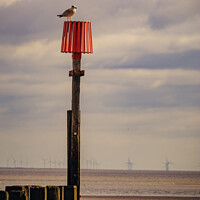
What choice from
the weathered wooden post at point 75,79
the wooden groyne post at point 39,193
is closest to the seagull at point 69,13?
the weathered wooden post at point 75,79

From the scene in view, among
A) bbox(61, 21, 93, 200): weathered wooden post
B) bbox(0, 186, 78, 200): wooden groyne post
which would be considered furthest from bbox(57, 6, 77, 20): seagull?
bbox(0, 186, 78, 200): wooden groyne post

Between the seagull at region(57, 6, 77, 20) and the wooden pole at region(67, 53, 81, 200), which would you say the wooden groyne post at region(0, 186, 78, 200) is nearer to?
the wooden pole at region(67, 53, 81, 200)

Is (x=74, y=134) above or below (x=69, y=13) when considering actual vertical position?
below

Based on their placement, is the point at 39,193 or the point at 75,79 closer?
the point at 39,193

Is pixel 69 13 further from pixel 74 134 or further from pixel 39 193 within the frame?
pixel 39 193

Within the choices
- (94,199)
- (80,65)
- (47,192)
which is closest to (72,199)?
(47,192)

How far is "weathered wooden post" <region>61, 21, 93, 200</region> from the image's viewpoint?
19.1 meters

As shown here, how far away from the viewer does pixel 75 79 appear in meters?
19.5

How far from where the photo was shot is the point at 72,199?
17.6 metres

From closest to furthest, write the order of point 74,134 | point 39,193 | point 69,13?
point 39,193, point 74,134, point 69,13

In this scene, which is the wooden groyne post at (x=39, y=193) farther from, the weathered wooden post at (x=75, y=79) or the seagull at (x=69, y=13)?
the seagull at (x=69, y=13)

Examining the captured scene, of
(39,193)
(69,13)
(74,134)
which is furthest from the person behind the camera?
(69,13)

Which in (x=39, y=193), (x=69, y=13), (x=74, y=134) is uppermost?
(x=69, y=13)

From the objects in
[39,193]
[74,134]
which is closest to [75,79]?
[74,134]
